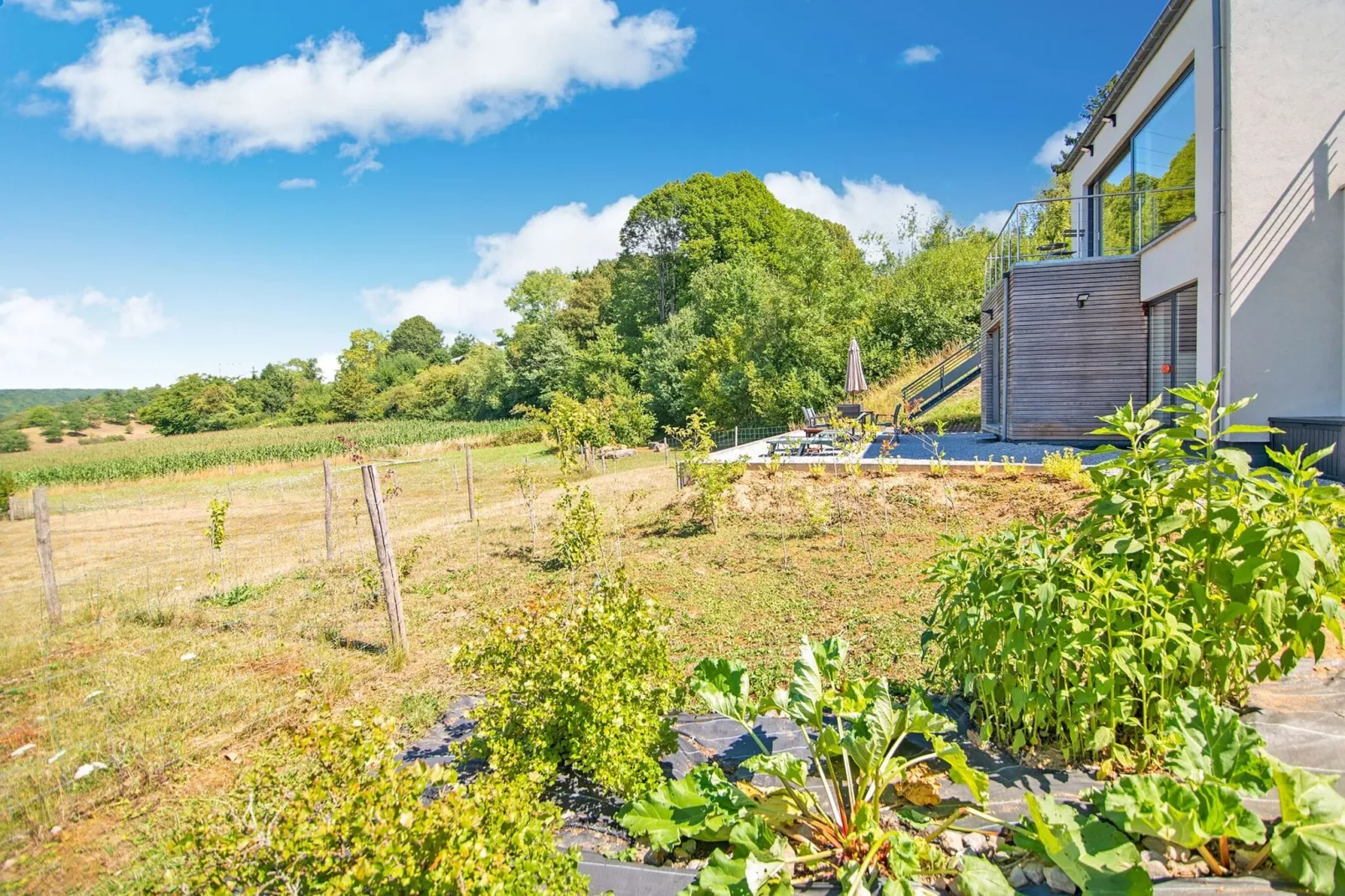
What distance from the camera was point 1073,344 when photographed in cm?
1174

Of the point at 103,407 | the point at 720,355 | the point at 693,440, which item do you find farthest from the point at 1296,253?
the point at 103,407

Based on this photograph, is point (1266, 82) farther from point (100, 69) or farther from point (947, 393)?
point (100, 69)

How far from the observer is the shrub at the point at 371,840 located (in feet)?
5.60

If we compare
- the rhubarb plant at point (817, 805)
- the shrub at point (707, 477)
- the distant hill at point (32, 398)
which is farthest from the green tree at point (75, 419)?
the rhubarb plant at point (817, 805)

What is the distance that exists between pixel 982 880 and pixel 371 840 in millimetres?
1752

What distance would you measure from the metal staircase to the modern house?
25.4ft

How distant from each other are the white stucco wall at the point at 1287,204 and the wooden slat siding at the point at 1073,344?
10.7ft

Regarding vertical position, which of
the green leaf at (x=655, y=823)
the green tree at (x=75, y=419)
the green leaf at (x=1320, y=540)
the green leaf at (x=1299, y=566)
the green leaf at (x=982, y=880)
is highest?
the green tree at (x=75, y=419)

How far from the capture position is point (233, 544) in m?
12.5

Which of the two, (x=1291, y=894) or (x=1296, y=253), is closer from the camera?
(x=1291, y=894)

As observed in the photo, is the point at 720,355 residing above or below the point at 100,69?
below

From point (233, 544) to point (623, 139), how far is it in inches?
1057

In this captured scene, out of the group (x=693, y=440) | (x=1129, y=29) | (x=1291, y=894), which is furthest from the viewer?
(x=1129, y=29)

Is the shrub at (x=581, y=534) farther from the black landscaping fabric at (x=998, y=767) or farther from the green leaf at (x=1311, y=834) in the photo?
the green leaf at (x=1311, y=834)
